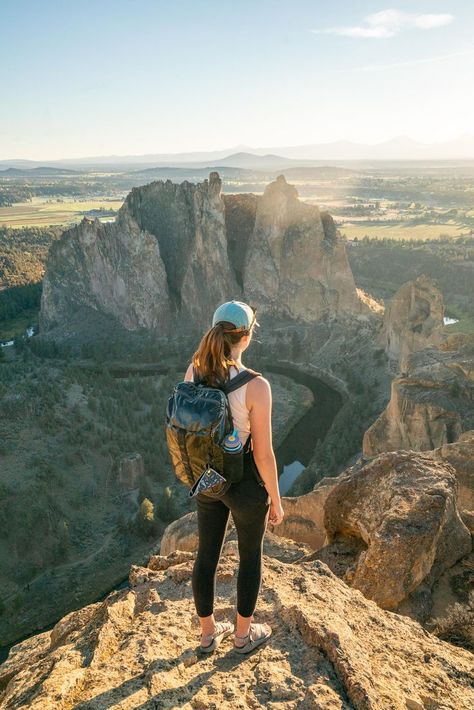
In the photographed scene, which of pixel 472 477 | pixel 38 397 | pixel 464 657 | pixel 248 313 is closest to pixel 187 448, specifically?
pixel 248 313

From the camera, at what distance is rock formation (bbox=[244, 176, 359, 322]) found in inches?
1793

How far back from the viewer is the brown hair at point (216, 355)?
3619 mm

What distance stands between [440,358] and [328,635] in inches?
569

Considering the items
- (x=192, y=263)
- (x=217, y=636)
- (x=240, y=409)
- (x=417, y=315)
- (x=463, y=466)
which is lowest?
(x=417, y=315)

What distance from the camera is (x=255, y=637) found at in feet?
13.3

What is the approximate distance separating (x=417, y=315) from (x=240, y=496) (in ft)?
101

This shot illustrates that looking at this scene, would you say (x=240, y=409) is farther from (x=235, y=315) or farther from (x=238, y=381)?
(x=235, y=315)

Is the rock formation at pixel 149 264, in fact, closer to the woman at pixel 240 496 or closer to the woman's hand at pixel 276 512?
the woman at pixel 240 496

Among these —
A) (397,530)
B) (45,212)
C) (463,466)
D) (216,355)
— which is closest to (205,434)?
(216,355)

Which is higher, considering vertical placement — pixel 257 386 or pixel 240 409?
pixel 257 386

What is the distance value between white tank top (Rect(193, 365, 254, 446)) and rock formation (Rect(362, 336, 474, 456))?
12.0 meters

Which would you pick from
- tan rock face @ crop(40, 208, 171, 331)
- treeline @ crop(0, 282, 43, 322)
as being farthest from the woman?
treeline @ crop(0, 282, 43, 322)

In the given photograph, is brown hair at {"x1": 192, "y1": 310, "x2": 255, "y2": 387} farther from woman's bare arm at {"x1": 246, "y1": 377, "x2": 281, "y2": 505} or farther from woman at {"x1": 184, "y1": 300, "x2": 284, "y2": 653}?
woman's bare arm at {"x1": 246, "y1": 377, "x2": 281, "y2": 505}

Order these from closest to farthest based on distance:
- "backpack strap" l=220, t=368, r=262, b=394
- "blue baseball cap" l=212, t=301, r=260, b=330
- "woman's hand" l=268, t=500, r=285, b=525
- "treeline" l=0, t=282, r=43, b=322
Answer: "backpack strap" l=220, t=368, r=262, b=394 < "blue baseball cap" l=212, t=301, r=260, b=330 < "woman's hand" l=268, t=500, r=285, b=525 < "treeline" l=0, t=282, r=43, b=322
